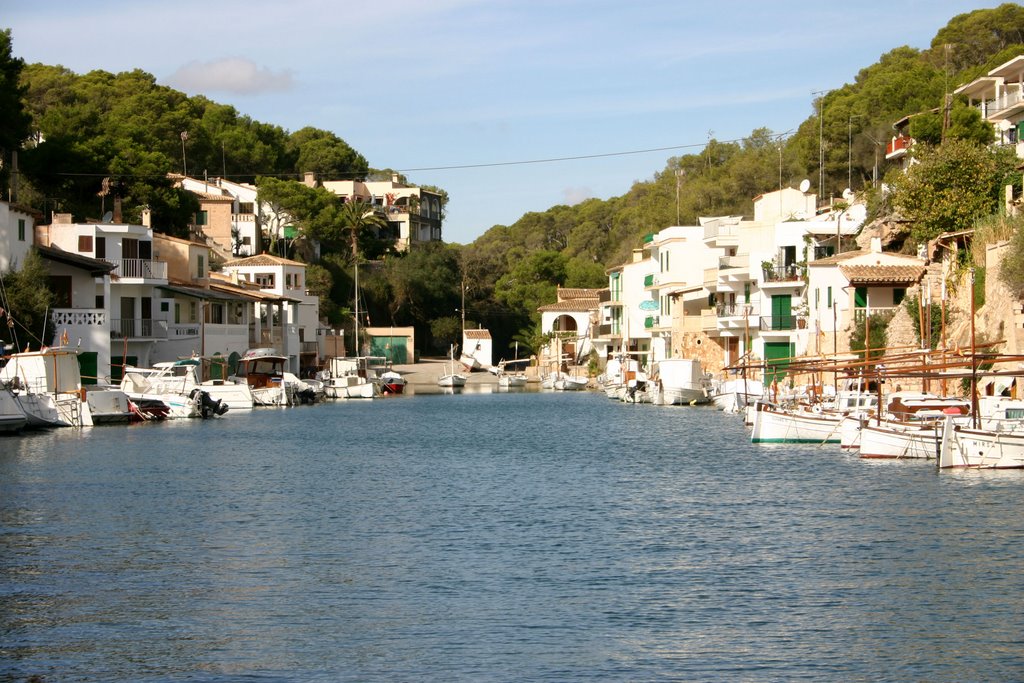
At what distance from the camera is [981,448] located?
32.2m

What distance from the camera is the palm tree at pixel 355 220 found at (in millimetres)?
107562

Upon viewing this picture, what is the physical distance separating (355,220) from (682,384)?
4586 centimetres

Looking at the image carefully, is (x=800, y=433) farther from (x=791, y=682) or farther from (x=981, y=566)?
(x=791, y=682)

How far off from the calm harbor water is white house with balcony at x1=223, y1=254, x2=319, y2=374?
41.5 meters

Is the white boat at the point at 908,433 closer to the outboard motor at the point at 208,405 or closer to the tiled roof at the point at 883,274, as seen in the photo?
the tiled roof at the point at 883,274

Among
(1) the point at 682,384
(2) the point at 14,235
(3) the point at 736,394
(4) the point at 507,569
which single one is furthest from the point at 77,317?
(4) the point at 507,569

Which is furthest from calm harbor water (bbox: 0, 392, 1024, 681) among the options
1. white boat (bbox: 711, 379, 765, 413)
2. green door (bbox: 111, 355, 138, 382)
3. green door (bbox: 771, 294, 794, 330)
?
green door (bbox: 771, 294, 794, 330)

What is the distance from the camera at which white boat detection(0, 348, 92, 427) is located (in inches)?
1903

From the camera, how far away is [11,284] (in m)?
54.1

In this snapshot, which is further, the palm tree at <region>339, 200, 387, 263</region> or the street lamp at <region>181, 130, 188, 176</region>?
the palm tree at <region>339, 200, 387, 263</region>

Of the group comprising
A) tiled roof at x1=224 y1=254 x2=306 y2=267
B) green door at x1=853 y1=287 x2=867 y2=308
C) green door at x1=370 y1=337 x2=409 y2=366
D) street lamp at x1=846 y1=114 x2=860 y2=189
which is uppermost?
street lamp at x1=846 y1=114 x2=860 y2=189

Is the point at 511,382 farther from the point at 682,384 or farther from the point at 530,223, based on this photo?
the point at 530,223

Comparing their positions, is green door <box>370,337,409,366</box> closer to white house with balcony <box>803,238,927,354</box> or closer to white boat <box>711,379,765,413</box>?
white boat <box>711,379,765,413</box>

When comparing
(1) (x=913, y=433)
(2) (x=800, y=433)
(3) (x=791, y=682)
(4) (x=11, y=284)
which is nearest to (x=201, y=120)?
(4) (x=11, y=284)
